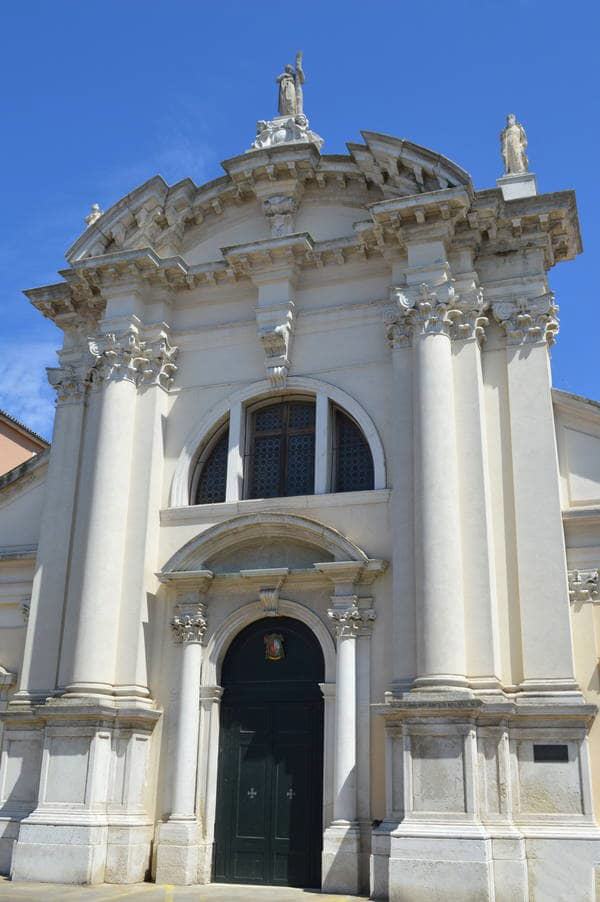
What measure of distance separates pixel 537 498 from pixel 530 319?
2989 millimetres

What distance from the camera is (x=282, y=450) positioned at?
17.0 meters

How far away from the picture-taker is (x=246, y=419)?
17.3 metres

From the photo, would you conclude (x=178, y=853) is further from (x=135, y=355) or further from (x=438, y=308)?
(x=438, y=308)

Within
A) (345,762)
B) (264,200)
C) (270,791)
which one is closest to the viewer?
(345,762)

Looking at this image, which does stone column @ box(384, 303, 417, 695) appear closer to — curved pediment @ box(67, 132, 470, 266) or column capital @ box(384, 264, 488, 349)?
column capital @ box(384, 264, 488, 349)

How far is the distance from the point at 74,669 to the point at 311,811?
4389 mm

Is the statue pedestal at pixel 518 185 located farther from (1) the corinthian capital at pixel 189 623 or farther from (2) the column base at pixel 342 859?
(2) the column base at pixel 342 859

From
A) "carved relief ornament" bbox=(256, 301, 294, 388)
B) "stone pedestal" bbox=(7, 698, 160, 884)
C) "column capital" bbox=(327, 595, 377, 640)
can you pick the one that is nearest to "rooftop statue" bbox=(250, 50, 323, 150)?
"carved relief ornament" bbox=(256, 301, 294, 388)

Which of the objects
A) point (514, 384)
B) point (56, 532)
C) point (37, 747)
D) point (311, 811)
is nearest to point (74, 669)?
point (37, 747)

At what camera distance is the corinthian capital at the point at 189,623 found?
15.8 metres

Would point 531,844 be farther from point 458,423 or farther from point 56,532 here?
point 56,532

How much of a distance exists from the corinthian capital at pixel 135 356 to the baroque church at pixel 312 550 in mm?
57

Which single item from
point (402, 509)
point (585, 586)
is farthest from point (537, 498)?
point (402, 509)

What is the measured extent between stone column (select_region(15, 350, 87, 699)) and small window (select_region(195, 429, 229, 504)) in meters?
2.32
